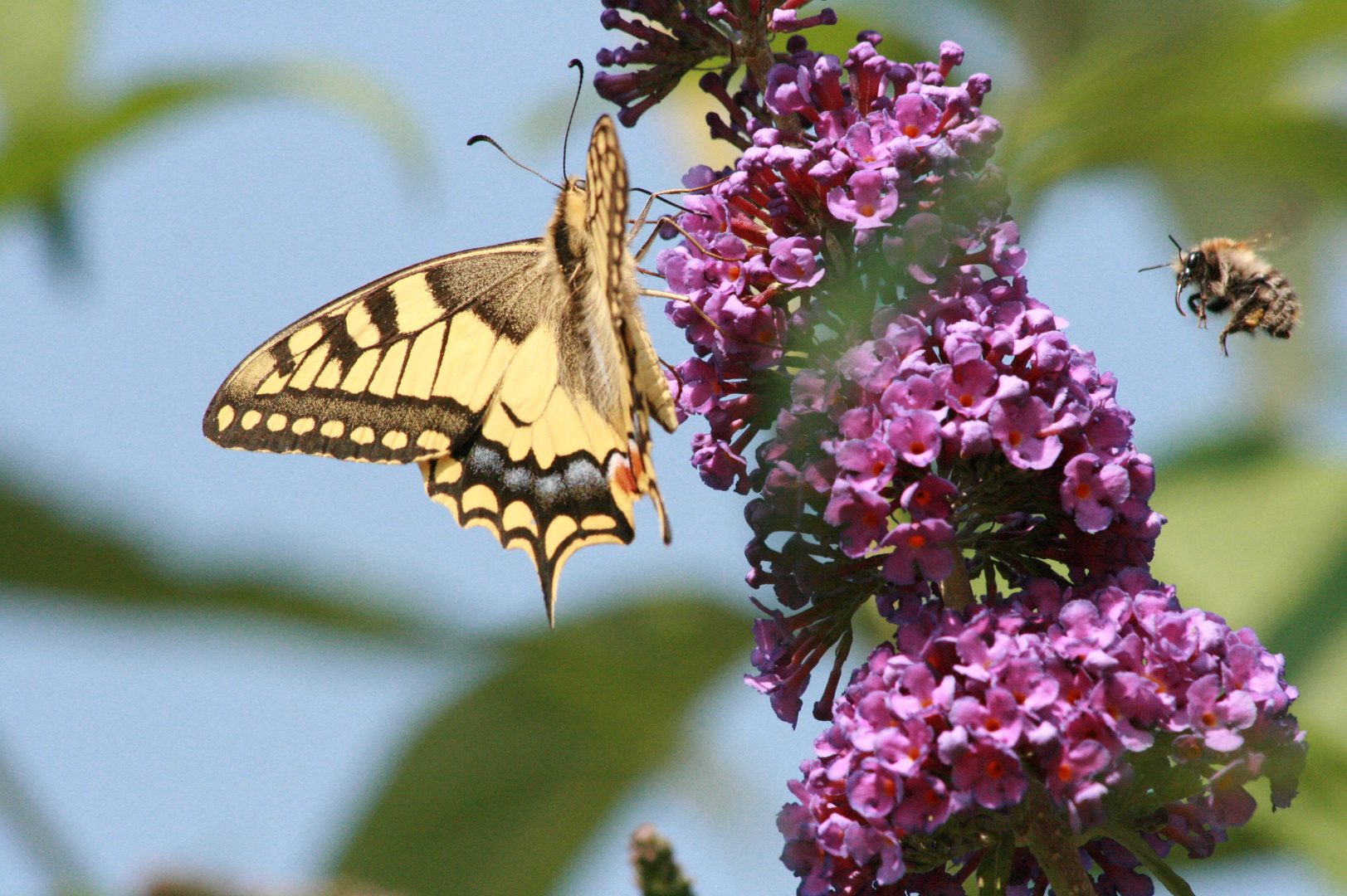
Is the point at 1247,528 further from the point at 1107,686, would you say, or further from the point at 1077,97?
the point at 1107,686

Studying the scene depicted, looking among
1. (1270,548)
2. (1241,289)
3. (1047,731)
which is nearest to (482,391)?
(1047,731)

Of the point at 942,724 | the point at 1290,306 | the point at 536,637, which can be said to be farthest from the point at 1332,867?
the point at 942,724

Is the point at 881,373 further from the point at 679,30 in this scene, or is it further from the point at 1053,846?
the point at 679,30

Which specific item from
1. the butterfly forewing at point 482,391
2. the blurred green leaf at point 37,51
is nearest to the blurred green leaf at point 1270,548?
the butterfly forewing at point 482,391

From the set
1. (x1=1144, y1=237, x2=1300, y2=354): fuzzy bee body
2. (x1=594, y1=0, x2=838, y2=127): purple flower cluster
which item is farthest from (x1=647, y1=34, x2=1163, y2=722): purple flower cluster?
(x1=1144, y1=237, x2=1300, y2=354): fuzzy bee body

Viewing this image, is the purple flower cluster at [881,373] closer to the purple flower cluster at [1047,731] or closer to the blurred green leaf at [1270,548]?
the purple flower cluster at [1047,731]
